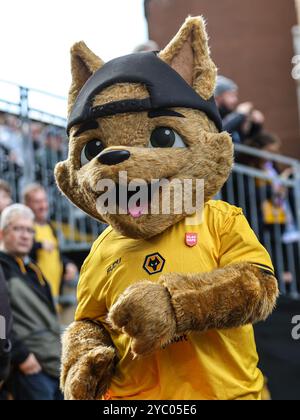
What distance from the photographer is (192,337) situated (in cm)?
317

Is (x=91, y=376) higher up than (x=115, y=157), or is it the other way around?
(x=115, y=157)

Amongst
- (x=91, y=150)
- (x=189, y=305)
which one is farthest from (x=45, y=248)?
(x=189, y=305)

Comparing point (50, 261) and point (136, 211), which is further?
point (50, 261)

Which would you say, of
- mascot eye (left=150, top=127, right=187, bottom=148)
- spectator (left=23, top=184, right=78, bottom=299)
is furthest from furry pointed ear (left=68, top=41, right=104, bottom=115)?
spectator (left=23, top=184, right=78, bottom=299)

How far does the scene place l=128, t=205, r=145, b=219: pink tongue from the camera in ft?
10.5

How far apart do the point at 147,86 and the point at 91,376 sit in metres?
1.23

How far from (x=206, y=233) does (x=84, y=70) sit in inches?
38.4

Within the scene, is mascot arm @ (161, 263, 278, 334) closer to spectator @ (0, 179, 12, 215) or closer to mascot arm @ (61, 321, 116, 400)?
mascot arm @ (61, 321, 116, 400)

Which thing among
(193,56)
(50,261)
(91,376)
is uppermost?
A: (193,56)

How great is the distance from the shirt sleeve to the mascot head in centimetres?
18

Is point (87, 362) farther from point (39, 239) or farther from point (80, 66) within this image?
point (39, 239)

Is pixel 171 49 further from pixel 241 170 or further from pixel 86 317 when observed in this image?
pixel 241 170

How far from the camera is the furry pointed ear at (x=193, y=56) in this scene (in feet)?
11.2

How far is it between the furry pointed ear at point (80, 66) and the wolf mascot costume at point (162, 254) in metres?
0.08
